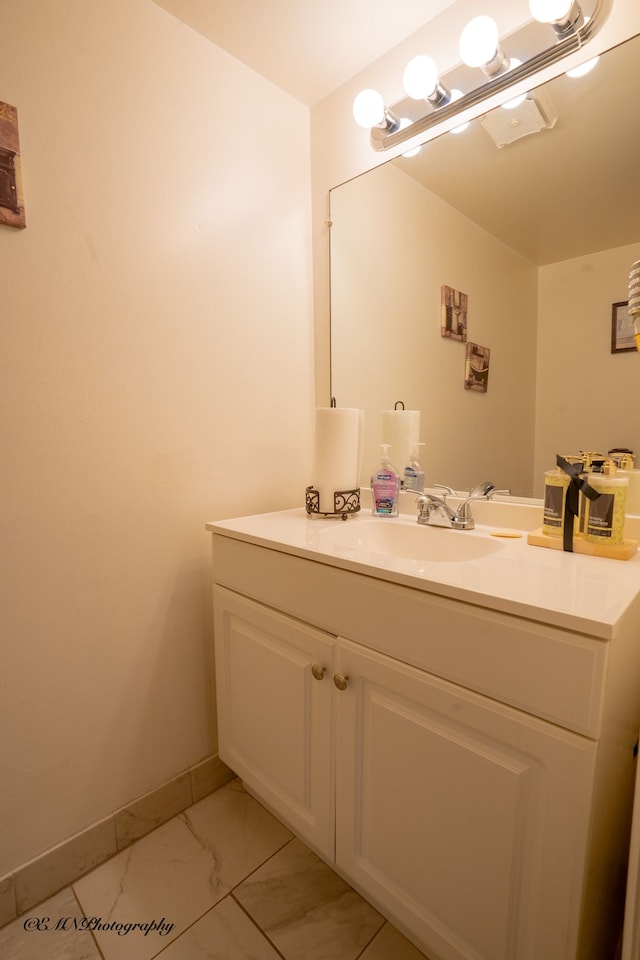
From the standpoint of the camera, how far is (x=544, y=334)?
42.6 inches

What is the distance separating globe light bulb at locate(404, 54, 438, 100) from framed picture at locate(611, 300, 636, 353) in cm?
69

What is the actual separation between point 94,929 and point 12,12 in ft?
6.15

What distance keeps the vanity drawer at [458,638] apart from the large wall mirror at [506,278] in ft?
1.78

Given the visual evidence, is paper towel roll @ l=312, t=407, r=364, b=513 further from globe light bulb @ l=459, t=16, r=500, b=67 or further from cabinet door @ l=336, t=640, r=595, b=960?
globe light bulb @ l=459, t=16, r=500, b=67

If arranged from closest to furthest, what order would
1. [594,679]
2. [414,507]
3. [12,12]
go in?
[594,679]
[12,12]
[414,507]

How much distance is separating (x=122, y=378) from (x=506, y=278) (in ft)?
3.19

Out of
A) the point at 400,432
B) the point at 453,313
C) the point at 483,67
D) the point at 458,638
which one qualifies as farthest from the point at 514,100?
the point at 458,638

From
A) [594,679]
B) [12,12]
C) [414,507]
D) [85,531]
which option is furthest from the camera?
[414,507]

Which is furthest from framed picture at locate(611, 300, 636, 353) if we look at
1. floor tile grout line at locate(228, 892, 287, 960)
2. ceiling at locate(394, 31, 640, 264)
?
floor tile grout line at locate(228, 892, 287, 960)

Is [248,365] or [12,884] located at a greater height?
[248,365]

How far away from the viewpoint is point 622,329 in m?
0.98

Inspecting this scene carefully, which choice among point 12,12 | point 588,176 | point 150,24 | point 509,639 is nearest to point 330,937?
point 509,639

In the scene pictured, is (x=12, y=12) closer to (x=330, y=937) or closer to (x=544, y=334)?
(x=544, y=334)

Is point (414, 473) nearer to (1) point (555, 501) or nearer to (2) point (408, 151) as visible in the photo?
(1) point (555, 501)
